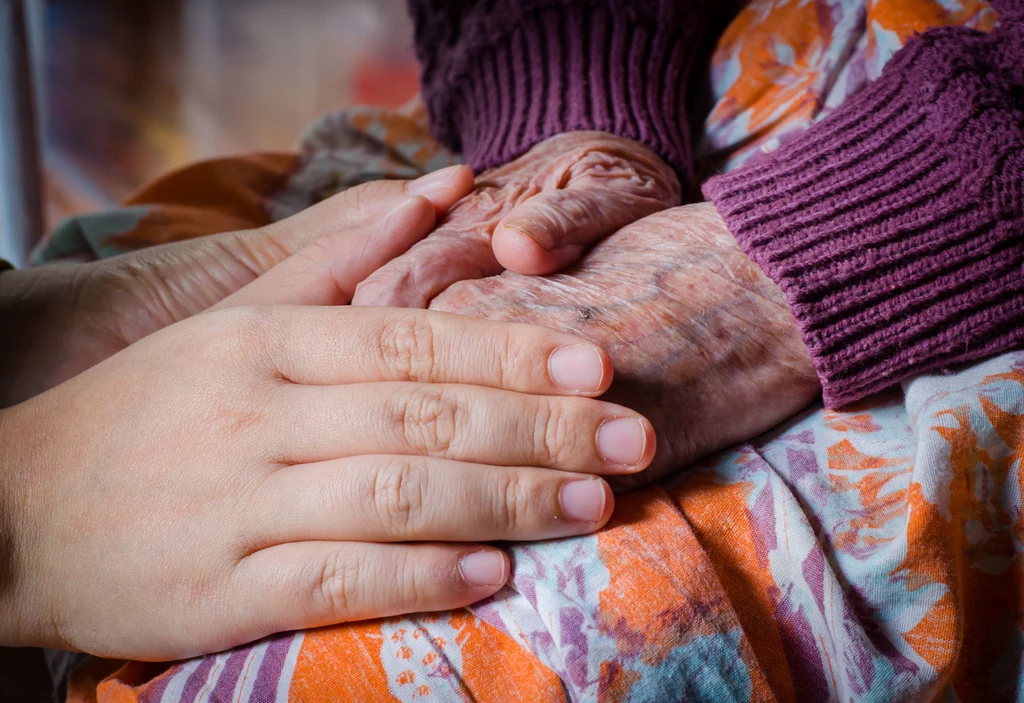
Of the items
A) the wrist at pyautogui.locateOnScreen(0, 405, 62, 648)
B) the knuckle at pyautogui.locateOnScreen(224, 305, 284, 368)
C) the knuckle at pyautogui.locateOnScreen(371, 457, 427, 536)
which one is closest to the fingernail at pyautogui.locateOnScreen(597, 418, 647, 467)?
the knuckle at pyautogui.locateOnScreen(371, 457, 427, 536)

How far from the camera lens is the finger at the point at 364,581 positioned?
464mm

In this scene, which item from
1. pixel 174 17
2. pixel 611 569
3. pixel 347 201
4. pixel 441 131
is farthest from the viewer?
pixel 174 17

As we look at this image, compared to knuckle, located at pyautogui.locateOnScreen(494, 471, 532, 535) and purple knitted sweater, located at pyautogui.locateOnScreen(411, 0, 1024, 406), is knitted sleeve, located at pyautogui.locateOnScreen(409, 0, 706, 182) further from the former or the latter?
knuckle, located at pyautogui.locateOnScreen(494, 471, 532, 535)

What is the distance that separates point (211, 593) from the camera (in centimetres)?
49

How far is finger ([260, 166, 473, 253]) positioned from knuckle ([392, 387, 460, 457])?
269 millimetres

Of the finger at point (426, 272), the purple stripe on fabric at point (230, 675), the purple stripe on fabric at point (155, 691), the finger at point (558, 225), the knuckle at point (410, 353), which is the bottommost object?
the purple stripe on fabric at point (155, 691)

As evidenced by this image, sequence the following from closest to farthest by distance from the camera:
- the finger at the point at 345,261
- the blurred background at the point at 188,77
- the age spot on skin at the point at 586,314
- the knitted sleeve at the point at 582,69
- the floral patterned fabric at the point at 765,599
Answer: the floral patterned fabric at the point at 765,599
the age spot on skin at the point at 586,314
the finger at the point at 345,261
the knitted sleeve at the point at 582,69
the blurred background at the point at 188,77

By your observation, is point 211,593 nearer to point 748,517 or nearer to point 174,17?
point 748,517

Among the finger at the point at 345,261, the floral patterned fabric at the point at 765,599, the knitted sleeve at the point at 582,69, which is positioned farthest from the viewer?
the knitted sleeve at the point at 582,69

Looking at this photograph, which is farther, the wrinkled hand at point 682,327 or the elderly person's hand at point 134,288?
the elderly person's hand at point 134,288

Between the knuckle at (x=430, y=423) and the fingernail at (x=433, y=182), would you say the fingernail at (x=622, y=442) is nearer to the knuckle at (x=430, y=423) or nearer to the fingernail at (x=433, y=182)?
the knuckle at (x=430, y=423)

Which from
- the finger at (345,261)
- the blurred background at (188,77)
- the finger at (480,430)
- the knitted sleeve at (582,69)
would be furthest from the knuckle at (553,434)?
the blurred background at (188,77)

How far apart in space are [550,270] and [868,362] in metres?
0.24

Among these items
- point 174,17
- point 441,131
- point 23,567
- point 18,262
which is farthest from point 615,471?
point 174,17
